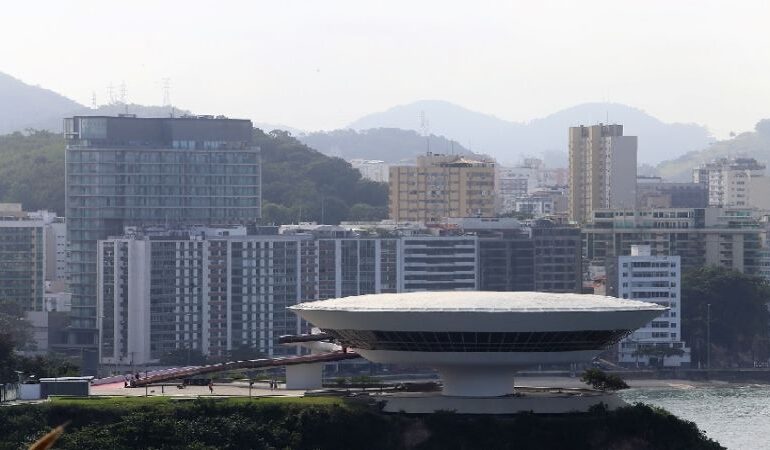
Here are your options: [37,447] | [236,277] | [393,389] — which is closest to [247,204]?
[236,277]

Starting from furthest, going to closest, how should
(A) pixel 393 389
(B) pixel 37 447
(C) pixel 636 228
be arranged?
1. (C) pixel 636 228
2. (A) pixel 393 389
3. (B) pixel 37 447

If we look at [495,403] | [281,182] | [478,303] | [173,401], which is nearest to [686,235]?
[281,182]

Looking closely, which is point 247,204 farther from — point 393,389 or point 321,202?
point 393,389

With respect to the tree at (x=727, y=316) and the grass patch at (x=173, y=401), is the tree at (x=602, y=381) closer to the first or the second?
the grass patch at (x=173, y=401)

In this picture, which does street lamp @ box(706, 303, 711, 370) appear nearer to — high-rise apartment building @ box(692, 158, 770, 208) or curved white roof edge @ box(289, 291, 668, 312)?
curved white roof edge @ box(289, 291, 668, 312)

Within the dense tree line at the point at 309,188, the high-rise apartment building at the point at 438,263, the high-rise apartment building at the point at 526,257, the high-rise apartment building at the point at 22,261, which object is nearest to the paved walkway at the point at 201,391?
the high-rise apartment building at the point at 438,263

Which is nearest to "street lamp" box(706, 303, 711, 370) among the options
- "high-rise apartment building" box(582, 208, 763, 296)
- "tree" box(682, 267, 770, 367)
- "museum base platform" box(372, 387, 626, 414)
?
"tree" box(682, 267, 770, 367)
